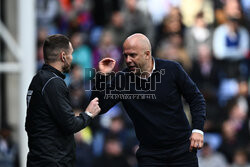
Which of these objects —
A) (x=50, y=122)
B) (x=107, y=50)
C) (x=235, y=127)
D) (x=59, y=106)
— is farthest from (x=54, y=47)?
(x=235, y=127)

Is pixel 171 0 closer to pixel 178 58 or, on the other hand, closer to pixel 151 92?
pixel 178 58

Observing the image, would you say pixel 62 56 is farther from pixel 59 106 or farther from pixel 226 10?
pixel 226 10

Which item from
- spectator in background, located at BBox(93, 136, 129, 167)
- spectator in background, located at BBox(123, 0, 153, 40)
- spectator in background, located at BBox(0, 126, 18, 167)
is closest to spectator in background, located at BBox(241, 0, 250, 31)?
spectator in background, located at BBox(123, 0, 153, 40)

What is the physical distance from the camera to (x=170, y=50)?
11.2m

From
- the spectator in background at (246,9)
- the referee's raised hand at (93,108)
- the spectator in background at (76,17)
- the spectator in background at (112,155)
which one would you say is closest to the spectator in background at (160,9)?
the spectator in background at (76,17)

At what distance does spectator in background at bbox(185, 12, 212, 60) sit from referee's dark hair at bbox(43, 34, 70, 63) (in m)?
6.48

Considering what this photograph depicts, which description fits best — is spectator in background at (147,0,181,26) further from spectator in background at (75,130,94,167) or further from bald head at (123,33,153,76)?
bald head at (123,33,153,76)

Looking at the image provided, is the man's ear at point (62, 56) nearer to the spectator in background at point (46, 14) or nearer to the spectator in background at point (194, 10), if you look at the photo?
the spectator in background at point (46, 14)

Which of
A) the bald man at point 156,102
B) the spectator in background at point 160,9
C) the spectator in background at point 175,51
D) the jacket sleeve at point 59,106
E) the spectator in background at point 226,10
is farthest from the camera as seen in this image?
the spectator in background at point 226,10

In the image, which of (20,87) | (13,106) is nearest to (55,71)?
(20,87)

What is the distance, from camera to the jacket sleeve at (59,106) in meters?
4.93

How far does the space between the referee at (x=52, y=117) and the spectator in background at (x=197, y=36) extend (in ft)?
21.4

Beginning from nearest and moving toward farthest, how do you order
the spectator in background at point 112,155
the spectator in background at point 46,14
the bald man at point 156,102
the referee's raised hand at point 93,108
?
the referee's raised hand at point 93,108, the bald man at point 156,102, the spectator in background at point 112,155, the spectator in background at point 46,14

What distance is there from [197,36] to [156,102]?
6.22m
